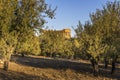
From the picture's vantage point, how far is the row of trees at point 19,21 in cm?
2739

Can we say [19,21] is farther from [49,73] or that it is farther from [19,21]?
[49,73]

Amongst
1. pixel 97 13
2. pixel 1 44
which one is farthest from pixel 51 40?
pixel 1 44

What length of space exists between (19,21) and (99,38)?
412 inches

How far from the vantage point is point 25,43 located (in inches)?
1234

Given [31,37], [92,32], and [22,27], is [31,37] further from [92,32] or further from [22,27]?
[92,32]

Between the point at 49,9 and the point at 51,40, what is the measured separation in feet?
229

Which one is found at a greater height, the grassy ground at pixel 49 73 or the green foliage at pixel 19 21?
the green foliage at pixel 19 21

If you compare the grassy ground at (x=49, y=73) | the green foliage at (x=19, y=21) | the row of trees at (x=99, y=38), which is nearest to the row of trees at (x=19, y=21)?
the green foliage at (x=19, y=21)

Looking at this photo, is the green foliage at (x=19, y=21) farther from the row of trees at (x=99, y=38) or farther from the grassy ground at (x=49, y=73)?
the row of trees at (x=99, y=38)

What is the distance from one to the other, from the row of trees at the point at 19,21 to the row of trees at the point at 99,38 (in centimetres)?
652

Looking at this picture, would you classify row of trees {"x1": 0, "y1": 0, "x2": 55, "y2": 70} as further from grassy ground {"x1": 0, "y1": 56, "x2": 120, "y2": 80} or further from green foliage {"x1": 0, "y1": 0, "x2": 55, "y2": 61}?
grassy ground {"x1": 0, "y1": 56, "x2": 120, "y2": 80}

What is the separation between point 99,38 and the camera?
34438 millimetres

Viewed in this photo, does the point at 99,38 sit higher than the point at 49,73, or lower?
higher

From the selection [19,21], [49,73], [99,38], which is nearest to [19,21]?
[19,21]
